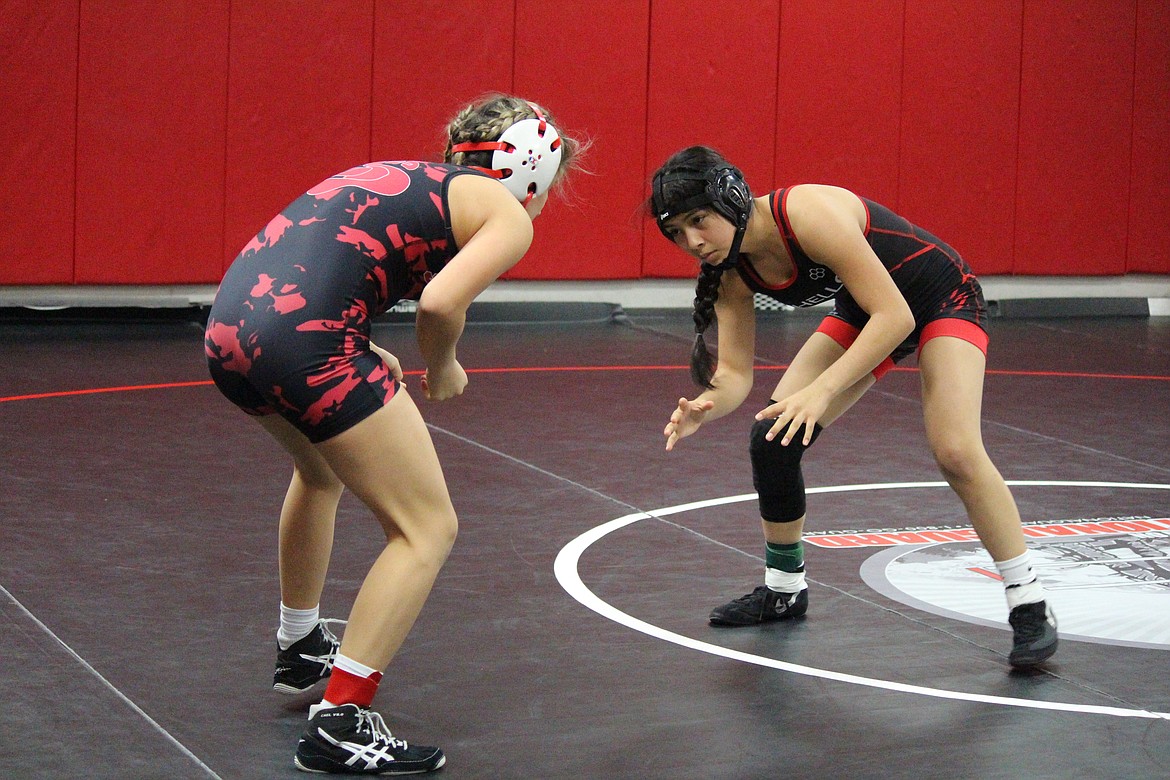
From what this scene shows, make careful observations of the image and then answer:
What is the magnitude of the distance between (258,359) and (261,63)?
22.2 feet

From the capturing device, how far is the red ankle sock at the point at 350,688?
112 inches

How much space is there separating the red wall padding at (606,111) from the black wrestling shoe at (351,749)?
222 inches

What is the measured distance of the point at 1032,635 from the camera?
3.56 metres

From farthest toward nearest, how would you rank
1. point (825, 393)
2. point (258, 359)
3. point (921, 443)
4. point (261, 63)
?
point (261, 63) → point (921, 443) → point (825, 393) → point (258, 359)

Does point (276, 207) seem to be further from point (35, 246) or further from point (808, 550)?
point (808, 550)

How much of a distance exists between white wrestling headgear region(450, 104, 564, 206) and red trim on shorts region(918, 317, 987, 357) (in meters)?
1.16

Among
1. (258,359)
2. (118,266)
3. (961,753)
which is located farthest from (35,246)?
(961,753)

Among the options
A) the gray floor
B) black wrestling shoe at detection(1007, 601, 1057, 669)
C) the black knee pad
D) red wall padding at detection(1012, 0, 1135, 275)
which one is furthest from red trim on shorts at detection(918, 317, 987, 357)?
red wall padding at detection(1012, 0, 1135, 275)

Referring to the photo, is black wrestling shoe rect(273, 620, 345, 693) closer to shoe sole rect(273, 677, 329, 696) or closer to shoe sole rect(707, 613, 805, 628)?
shoe sole rect(273, 677, 329, 696)


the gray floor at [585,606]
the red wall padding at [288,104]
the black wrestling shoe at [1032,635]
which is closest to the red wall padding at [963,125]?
the red wall padding at [288,104]

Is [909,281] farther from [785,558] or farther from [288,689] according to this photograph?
[288,689]

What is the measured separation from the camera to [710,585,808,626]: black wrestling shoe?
3877mm

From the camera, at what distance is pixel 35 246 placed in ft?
28.6

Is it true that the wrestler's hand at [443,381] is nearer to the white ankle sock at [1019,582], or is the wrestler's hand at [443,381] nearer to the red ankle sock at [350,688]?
the red ankle sock at [350,688]
